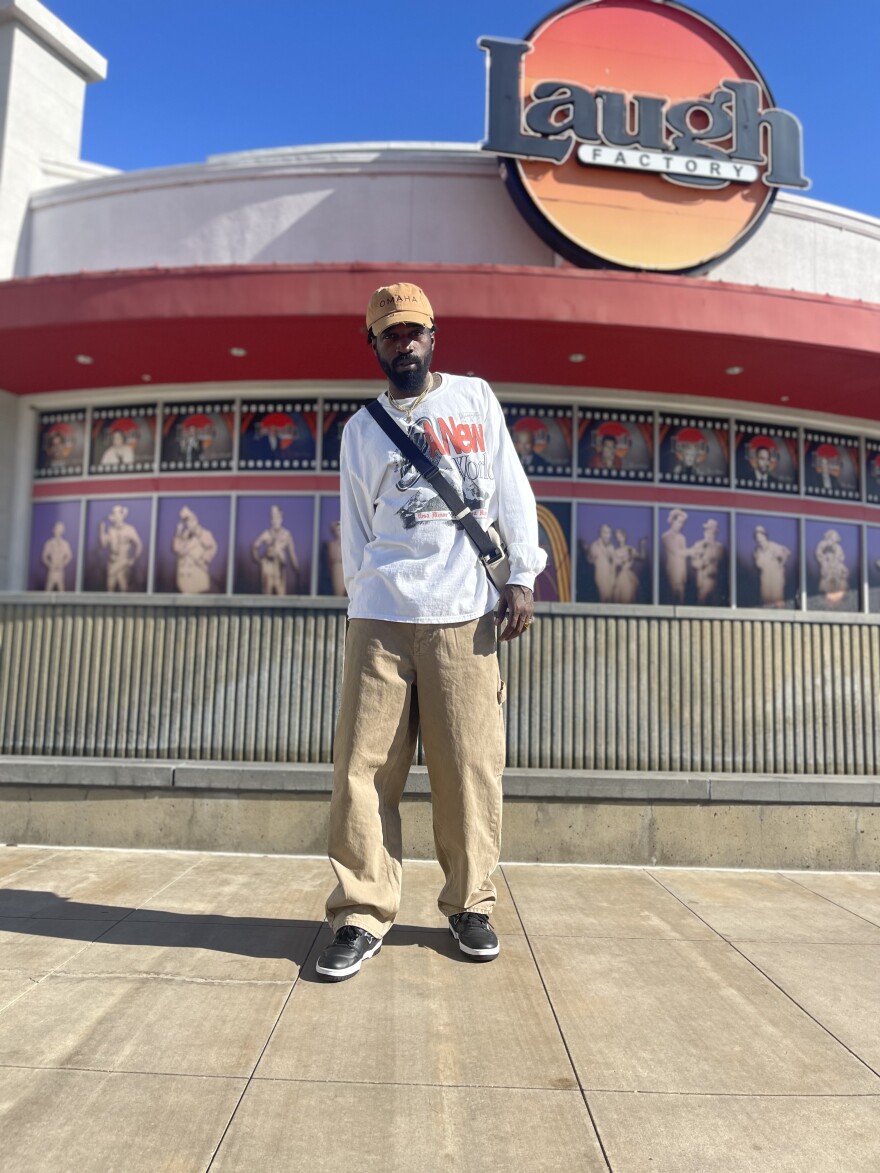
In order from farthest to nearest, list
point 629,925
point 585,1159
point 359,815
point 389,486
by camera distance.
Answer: point 629,925 < point 389,486 < point 359,815 < point 585,1159

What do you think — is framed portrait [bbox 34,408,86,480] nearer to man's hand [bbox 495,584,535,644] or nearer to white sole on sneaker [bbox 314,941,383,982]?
man's hand [bbox 495,584,535,644]

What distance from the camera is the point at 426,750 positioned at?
2883 mm

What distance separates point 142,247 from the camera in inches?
360

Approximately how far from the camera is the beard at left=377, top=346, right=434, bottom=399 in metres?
2.92

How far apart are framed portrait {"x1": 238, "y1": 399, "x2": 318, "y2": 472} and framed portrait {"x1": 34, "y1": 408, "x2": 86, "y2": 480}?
2.01 metres

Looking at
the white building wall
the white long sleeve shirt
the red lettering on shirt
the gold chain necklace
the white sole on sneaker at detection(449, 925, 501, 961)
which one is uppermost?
the white building wall

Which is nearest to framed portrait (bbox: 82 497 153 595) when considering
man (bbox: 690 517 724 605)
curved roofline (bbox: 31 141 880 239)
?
curved roofline (bbox: 31 141 880 239)

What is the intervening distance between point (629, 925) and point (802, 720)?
1895 millimetres

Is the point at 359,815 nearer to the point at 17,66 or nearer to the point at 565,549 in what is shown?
the point at 565,549

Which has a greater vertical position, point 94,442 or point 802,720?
point 94,442

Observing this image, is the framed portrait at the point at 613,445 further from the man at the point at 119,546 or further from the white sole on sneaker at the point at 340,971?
the white sole on sneaker at the point at 340,971

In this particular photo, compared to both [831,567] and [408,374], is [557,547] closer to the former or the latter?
[831,567]

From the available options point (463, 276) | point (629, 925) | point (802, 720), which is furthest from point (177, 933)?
point (463, 276)

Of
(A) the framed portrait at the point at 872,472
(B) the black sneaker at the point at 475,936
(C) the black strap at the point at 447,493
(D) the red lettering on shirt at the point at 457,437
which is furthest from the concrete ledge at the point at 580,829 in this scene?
(A) the framed portrait at the point at 872,472
